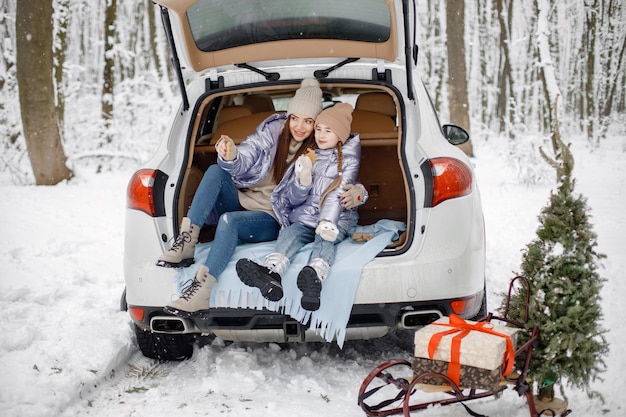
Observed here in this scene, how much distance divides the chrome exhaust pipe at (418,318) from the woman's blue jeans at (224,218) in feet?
3.30

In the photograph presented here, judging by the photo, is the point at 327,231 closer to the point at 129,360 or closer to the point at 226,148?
the point at 226,148

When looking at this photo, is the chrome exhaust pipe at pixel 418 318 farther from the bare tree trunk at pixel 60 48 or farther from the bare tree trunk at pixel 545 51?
the bare tree trunk at pixel 60 48

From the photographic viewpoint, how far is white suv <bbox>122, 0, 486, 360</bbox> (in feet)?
10.3

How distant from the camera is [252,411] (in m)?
2.99

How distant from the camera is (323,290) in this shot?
3.13 m

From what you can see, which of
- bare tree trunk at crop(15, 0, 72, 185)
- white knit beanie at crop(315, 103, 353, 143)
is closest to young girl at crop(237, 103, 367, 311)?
white knit beanie at crop(315, 103, 353, 143)

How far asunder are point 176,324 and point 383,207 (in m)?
1.95

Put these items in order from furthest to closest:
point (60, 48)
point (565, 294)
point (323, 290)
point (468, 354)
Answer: point (60, 48) < point (323, 290) < point (565, 294) < point (468, 354)

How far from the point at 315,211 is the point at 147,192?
0.97 metres

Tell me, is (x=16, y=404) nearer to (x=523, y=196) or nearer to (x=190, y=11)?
(x=190, y=11)

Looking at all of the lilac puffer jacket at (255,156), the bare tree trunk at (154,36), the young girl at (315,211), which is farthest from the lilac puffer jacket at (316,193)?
the bare tree trunk at (154,36)

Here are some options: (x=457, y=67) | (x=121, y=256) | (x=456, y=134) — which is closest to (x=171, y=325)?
(x=456, y=134)

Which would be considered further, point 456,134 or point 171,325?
point 456,134

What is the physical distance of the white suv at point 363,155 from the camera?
3135 mm
